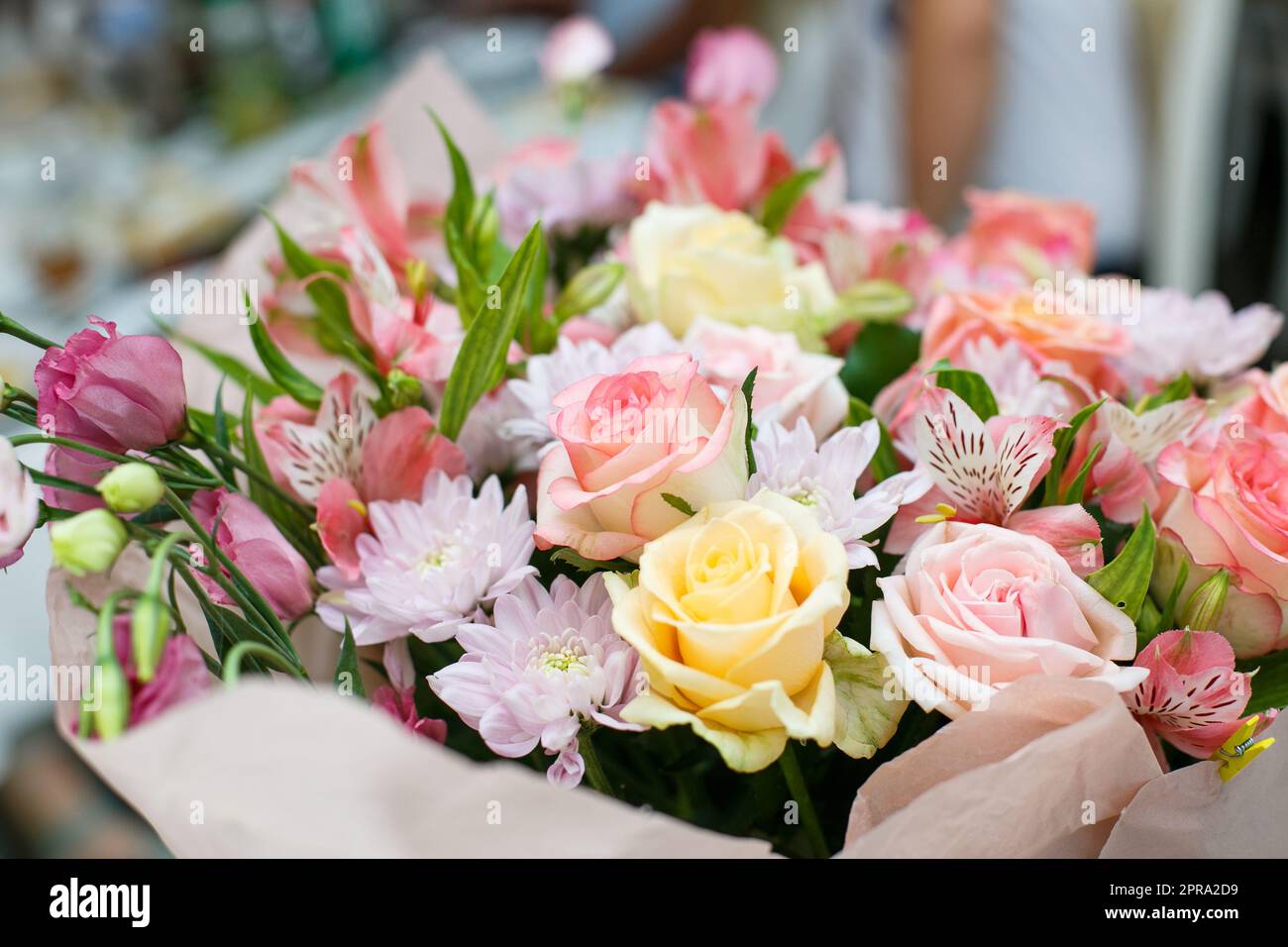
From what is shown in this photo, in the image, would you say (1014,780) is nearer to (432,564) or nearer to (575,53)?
(432,564)

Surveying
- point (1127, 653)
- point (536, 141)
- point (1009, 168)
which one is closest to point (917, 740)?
Answer: point (1127, 653)

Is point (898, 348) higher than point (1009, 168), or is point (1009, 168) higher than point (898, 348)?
point (1009, 168)

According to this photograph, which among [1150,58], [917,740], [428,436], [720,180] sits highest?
[1150,58]

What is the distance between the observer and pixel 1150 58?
124 cm

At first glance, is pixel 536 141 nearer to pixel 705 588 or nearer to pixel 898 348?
pixel 898 348

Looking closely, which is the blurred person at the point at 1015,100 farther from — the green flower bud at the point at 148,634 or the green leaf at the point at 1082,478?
the green flower bud at the point at 148,634

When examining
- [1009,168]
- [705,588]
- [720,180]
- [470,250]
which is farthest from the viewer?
[1009,168]

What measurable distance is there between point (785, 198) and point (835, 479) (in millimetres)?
279

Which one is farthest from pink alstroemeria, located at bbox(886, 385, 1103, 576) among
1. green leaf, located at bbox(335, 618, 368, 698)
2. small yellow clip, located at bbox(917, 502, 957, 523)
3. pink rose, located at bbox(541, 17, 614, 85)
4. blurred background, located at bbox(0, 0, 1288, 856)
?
blurred background, located at bbox(0, 0, 1288, 856)

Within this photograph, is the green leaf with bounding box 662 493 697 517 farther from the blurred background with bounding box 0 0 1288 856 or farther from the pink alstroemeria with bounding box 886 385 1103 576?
the blurred background with bounding box 0 0 1288 856

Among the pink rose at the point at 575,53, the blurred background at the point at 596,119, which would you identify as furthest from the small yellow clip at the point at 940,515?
the blurred background at the point at 596,119

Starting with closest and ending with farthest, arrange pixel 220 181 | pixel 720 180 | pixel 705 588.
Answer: pixel 705 588, pixel 720 180, pixel 220 181

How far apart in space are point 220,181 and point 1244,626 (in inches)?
60.6

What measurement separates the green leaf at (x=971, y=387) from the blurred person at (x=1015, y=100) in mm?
849
